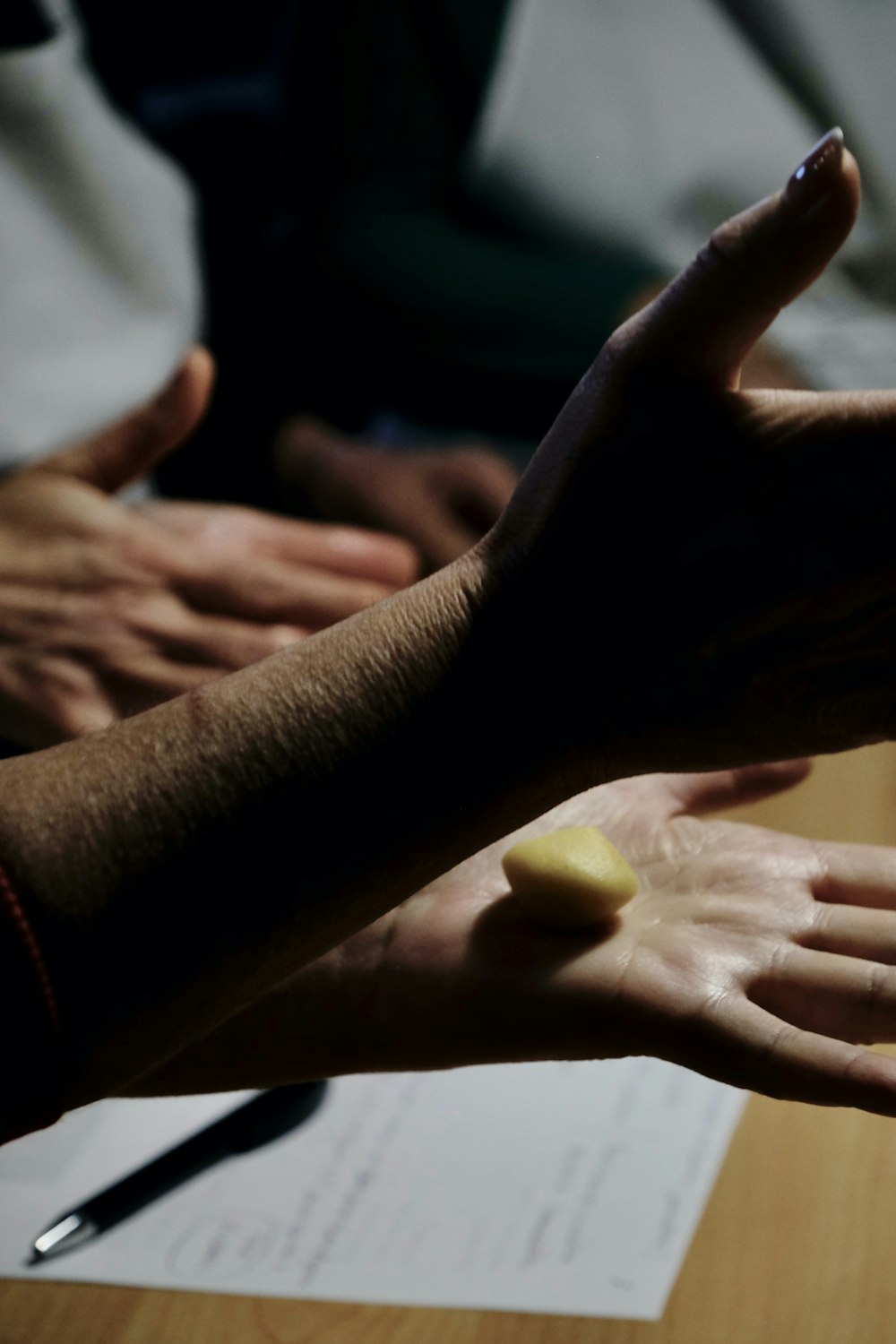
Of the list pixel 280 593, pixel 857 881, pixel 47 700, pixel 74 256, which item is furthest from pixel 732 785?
pixel 74 256

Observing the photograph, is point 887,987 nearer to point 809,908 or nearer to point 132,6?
point 809,908

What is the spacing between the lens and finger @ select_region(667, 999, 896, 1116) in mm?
395

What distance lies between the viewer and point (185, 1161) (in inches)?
22.9

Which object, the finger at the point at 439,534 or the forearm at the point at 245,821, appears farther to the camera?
the finger at the point at 439,534

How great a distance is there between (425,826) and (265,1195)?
25 centimetres

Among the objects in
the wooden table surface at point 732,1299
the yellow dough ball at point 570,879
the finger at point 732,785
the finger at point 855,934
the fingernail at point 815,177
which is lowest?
the wooden table surface at point 732,1299

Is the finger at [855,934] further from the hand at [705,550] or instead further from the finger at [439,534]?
the finger at [439,534]

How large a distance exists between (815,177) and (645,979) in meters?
0.28

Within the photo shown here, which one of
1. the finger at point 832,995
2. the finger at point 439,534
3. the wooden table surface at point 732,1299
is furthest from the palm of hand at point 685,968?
the finger at point 439,534

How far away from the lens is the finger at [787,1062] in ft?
1.30

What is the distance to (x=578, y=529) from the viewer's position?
1.37 feet

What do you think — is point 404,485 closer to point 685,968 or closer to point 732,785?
point 732,785

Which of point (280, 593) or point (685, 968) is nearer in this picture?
point (685, 968)

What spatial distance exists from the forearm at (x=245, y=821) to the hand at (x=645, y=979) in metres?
0.08
